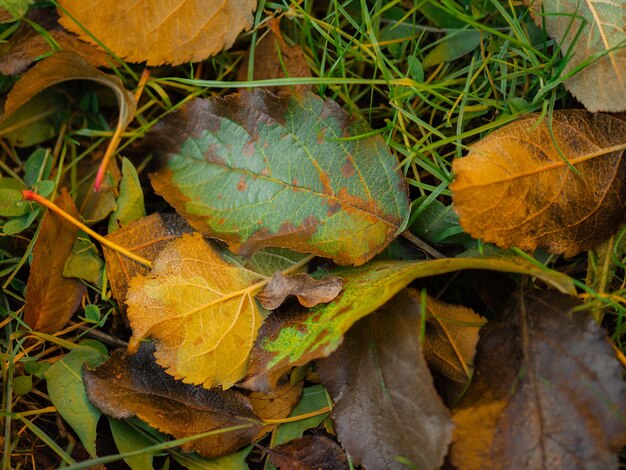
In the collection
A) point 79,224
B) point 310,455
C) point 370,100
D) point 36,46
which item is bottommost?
point 310,455

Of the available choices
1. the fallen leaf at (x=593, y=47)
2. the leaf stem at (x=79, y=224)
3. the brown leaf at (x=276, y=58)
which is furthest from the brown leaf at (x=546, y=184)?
the leaf stem at (x=79, y=224)

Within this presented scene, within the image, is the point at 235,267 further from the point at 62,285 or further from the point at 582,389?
the point at 582,389

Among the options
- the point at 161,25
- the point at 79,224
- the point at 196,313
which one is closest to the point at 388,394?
the point at 196,313

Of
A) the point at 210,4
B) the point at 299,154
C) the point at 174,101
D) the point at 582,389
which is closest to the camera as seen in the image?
the point at 582,389

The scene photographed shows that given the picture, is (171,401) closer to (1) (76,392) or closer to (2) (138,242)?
(1) (76,392)

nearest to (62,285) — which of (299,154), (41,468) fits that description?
(41,468)

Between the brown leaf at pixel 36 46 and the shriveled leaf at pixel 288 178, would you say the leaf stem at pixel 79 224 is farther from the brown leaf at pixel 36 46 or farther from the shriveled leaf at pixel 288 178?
the brown leaf at pixel 36 46
